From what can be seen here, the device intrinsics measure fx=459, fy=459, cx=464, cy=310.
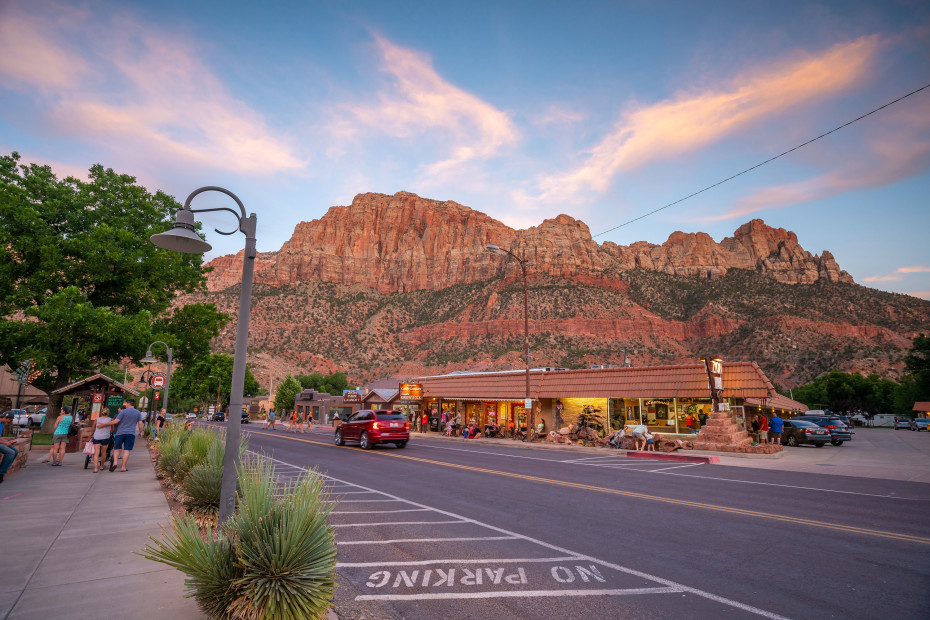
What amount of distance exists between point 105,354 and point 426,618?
86.3 feet

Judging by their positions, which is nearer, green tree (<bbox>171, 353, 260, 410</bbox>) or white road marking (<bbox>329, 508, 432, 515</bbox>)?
white road marking (<bbox>329, 508, 432, 515</bbox>)

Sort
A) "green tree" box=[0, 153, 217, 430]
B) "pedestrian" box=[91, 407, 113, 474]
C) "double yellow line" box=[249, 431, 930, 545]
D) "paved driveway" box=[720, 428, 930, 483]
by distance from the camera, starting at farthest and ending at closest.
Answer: "green tree" box=[0, 153, 217, 430]
"paved driveway" box=[720, 428, 930, 483]
"pedestrian" box=[91, 407, 113, 474]
"double yellow line" box=[249, 431, 930, 545]

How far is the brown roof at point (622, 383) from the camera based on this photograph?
964 inches

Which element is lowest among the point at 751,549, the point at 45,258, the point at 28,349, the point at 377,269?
the point at 751,549

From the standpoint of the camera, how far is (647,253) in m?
149

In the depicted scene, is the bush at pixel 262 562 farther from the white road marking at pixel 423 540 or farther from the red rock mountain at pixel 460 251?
the red rock mountain at pixel 460 251

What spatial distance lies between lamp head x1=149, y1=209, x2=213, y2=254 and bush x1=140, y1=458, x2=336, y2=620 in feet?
11.6

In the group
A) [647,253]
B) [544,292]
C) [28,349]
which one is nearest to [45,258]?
[28,349]

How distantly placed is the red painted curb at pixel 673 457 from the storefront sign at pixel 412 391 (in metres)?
22.7

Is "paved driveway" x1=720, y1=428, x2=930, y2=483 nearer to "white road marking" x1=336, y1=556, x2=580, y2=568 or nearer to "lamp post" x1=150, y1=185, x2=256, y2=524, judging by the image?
"white road marking" x1=336, y1=556, x2=580, y2=568

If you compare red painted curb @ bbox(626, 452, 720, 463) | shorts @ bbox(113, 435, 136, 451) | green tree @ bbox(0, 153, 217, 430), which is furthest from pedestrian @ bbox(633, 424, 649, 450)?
green tree @ bbox(0, 153, 217, 430)

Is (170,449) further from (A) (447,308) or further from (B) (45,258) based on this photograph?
(A) (447,308)

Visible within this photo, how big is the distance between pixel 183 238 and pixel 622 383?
2565 centimetres

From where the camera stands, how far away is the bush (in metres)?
3.66
